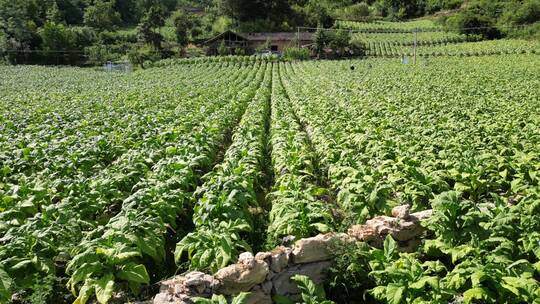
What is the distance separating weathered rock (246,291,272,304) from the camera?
5.43 meters

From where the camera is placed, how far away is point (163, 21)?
320 feet

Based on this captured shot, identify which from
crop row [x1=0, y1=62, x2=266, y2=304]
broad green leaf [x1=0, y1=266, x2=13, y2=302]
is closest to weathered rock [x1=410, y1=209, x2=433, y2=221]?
crop row [x1=0, y1=62, x2=266, y2=304]

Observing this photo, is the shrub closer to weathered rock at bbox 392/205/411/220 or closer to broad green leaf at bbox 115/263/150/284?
weathered rock at bbox 392/205/411/220

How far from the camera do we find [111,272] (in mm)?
5438

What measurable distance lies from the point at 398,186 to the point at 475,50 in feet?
191

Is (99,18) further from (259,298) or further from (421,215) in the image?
Answer: (259,298)

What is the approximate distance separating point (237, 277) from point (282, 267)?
755 millimetres

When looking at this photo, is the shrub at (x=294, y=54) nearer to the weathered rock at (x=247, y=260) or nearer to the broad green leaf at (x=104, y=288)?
the weathered rock at (x=247, y=260)

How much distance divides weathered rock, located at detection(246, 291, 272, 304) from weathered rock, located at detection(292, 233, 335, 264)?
2.10 ft

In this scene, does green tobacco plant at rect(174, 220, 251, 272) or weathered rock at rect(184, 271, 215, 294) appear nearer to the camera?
weathered rock at rect(184, 271, 215, 294)

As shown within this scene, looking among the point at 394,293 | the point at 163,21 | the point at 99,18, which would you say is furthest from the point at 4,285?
the point at 99,18

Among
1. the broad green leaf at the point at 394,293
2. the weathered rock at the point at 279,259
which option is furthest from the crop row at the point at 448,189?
the weathered rock at the point at 279,259

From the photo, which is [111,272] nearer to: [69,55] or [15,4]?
[69,55]

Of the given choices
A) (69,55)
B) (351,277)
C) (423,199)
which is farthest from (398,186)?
(69,55)
